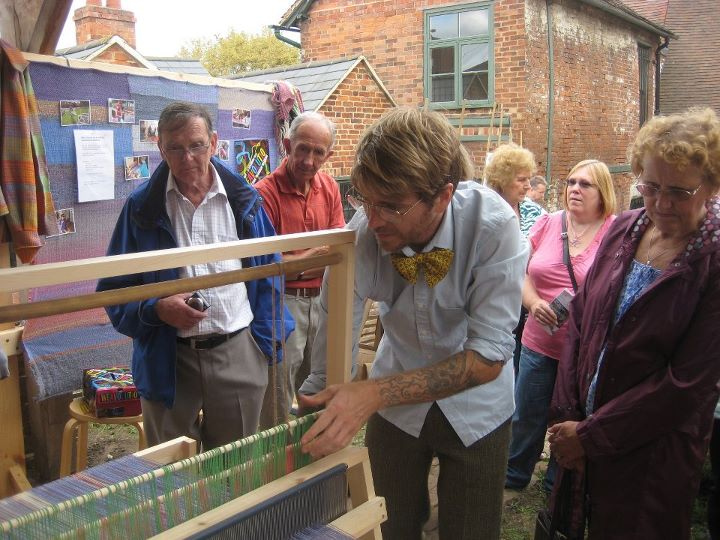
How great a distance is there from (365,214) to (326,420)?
49cm

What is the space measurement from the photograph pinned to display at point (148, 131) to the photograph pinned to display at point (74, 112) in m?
0.35

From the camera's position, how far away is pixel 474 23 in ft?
35.0

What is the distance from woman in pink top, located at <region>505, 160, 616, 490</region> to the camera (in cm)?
303

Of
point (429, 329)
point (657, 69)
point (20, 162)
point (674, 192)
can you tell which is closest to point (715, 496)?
point (674, 192)

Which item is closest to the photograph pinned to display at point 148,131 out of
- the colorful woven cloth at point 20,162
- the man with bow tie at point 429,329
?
the colorful woven cloth at point 20,162

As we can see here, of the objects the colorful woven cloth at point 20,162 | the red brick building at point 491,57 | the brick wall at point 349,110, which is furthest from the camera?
the red brick building at point 491,57

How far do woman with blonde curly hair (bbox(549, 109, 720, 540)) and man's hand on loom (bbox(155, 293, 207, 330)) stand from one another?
4.03ft

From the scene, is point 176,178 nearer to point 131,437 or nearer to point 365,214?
point 365,214

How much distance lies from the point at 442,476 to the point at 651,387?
666 millimetres

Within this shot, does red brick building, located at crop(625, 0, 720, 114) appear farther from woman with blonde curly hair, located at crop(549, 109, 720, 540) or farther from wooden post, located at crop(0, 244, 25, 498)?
wooden post, located at crop(0, 244, 25, 498)

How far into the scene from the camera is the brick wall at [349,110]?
27.3 ft

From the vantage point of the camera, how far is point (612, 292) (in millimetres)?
2061

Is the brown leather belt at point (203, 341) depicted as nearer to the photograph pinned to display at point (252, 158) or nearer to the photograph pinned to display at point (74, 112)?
the photograph pinned to display at point (74, 112)

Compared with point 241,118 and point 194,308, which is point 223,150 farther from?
point 194,308
